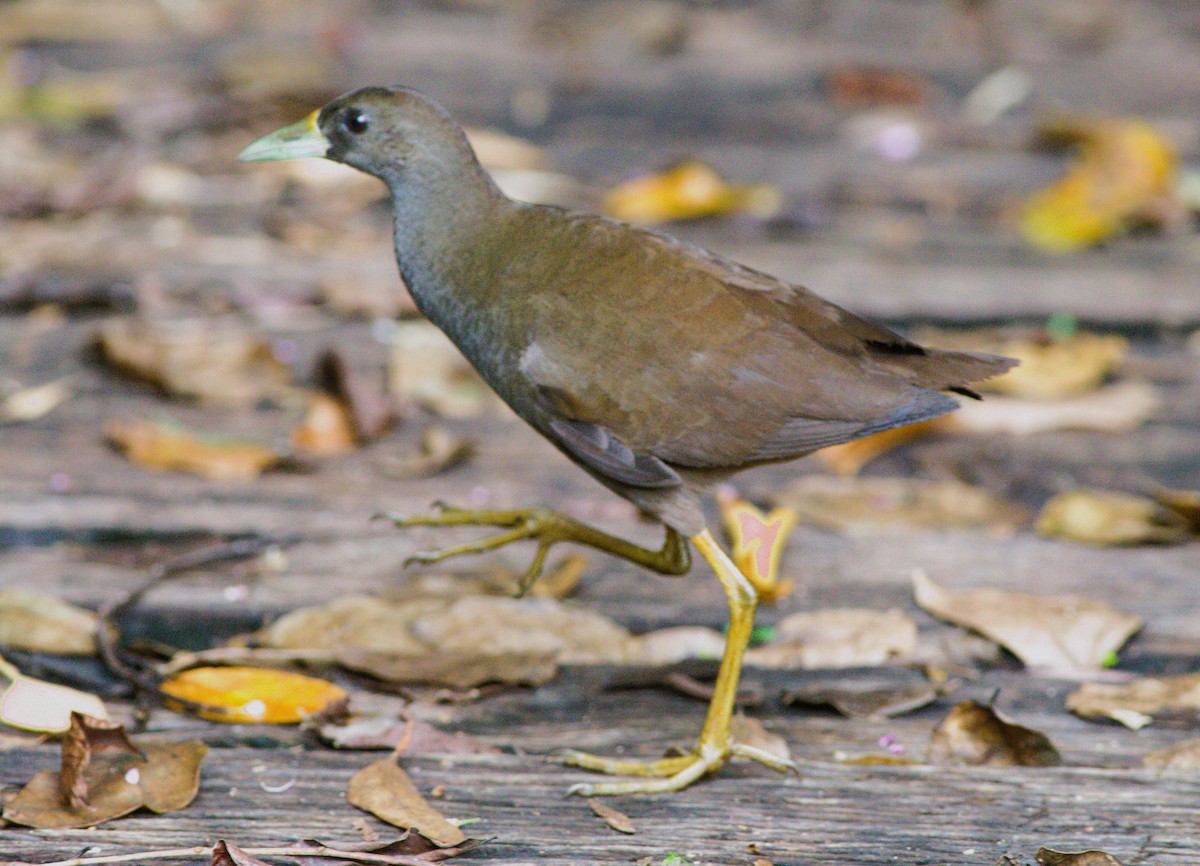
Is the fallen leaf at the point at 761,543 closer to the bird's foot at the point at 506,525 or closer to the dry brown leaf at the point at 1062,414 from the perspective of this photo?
the bird's foot at the point at 506,525

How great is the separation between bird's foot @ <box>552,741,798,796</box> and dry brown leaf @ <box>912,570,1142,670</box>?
1.86ft

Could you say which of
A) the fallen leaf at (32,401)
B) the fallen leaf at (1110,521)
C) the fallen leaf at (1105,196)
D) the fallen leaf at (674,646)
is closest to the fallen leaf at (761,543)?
the fallen leaf at (674,646)

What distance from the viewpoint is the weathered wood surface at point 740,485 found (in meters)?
2.12

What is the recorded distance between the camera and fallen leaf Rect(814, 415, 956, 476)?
11.2 ft

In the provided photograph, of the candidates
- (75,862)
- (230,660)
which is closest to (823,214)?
(230,660)

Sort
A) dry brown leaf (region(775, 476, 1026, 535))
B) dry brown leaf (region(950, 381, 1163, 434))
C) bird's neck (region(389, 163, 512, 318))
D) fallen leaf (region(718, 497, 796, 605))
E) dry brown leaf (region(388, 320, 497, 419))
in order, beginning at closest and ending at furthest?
bird's neck (region(389, 163, 512, 318)) < fallen leaf (region(718, 497, 796, 605)) < dry brown leaf (region(775, 476, 1026, 535)) < dry brown leaf (region(950, 381, 1163, 434)) < dry brown leaf (region(388, 320, 497, 419))

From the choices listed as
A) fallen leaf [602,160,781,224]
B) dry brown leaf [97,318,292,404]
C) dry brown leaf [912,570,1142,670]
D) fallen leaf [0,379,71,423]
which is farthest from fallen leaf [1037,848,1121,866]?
fallen leaf [602,160,781,224]

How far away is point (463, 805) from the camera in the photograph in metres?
2.16

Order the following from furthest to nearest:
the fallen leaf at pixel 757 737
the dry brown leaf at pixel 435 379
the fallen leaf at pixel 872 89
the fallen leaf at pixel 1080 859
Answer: the fallen leaf at pixel 872 89 < the dry brown leaf at pixel 435 379 < the fallen leaf at pixel 757 737 < the fallen leaf at pixel 1080 859

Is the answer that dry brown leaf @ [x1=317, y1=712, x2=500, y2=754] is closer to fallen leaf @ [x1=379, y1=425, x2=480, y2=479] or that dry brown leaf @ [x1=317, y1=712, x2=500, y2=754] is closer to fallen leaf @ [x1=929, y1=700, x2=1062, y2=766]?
fallen leaf @ [x1=929, y1=700, x2=1062, y2=766]

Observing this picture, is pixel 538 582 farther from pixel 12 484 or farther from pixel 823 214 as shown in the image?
pixel 823 214

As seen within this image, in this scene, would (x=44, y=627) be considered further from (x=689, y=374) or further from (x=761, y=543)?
(x=761, y=543)

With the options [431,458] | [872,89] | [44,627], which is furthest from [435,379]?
[872,89]

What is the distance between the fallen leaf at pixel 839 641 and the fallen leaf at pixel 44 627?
1.12 metres
